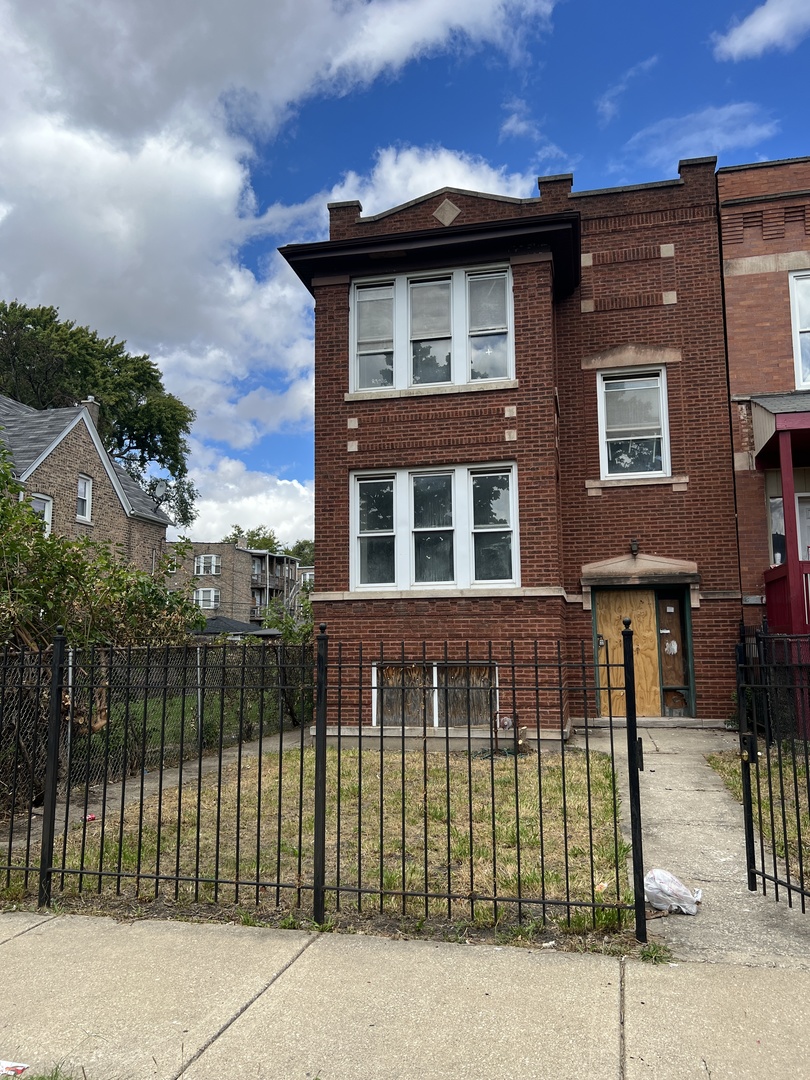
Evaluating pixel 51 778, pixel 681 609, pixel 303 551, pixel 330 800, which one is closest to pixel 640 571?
pixel 681 609

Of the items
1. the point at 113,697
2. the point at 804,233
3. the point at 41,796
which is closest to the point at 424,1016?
the point at 41,796

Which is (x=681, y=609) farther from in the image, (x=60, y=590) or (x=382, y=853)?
(x=60, y=590)

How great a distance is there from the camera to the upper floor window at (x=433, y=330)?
488 inches

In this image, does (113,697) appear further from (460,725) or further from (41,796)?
(460,725)

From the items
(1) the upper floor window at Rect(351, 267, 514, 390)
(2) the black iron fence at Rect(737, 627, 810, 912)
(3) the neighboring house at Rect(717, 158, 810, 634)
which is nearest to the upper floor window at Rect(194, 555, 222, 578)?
(1) the upper floor window at Rect(351, 267, 514, 390)

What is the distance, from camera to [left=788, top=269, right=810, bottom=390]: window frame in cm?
1270

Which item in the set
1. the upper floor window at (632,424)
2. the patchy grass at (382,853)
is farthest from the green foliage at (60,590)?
the upper floor window at (632,424)

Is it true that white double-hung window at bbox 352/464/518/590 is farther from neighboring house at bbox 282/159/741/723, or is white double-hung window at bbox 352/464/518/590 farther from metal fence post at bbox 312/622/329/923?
metal fence post at bbox 312/622/329/923

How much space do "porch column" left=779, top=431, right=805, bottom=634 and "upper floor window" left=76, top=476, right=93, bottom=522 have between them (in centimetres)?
2294

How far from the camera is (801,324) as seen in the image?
12844 mm

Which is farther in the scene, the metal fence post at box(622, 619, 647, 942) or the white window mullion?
the white window mullion

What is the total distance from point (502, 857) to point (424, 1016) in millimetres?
2353

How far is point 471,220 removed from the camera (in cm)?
1313

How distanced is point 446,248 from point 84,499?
64.4ft
